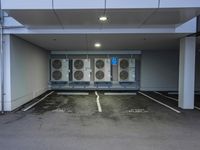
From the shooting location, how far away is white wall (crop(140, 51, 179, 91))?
11125 millimetres

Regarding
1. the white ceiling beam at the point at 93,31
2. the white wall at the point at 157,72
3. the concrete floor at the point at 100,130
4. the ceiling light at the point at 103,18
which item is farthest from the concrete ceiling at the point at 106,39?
the white wall at the point at 157,72

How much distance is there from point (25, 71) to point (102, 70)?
17.0 ft

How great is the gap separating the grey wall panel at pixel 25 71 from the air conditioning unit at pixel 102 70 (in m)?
3.20

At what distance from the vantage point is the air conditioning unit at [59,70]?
11.5 meters

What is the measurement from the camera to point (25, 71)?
7.24 meters

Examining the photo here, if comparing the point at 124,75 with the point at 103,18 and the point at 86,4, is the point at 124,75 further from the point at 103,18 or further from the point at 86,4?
the point at 86,4

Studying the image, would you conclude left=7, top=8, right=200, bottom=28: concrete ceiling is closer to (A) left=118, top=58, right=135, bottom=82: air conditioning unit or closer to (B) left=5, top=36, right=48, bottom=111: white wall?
(B) left=5, top=36, right=48, bottom=111: white wall

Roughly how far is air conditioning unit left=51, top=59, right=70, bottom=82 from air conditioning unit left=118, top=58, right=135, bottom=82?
10.2 ft

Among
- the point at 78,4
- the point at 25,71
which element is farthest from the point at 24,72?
the point at 78,4

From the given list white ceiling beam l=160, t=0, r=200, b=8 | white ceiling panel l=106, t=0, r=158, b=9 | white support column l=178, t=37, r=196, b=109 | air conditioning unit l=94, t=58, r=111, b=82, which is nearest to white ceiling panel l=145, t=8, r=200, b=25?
white ceiling beam l=160, t=0, r=200, b=8

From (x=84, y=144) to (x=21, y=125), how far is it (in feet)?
6.18

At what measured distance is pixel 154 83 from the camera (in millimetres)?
11148

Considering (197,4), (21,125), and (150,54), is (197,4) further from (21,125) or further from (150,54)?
(150,54)

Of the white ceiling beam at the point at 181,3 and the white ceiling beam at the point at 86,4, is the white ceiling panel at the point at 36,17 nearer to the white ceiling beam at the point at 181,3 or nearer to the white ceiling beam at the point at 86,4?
the white ceiling beam at the point at 86,4
